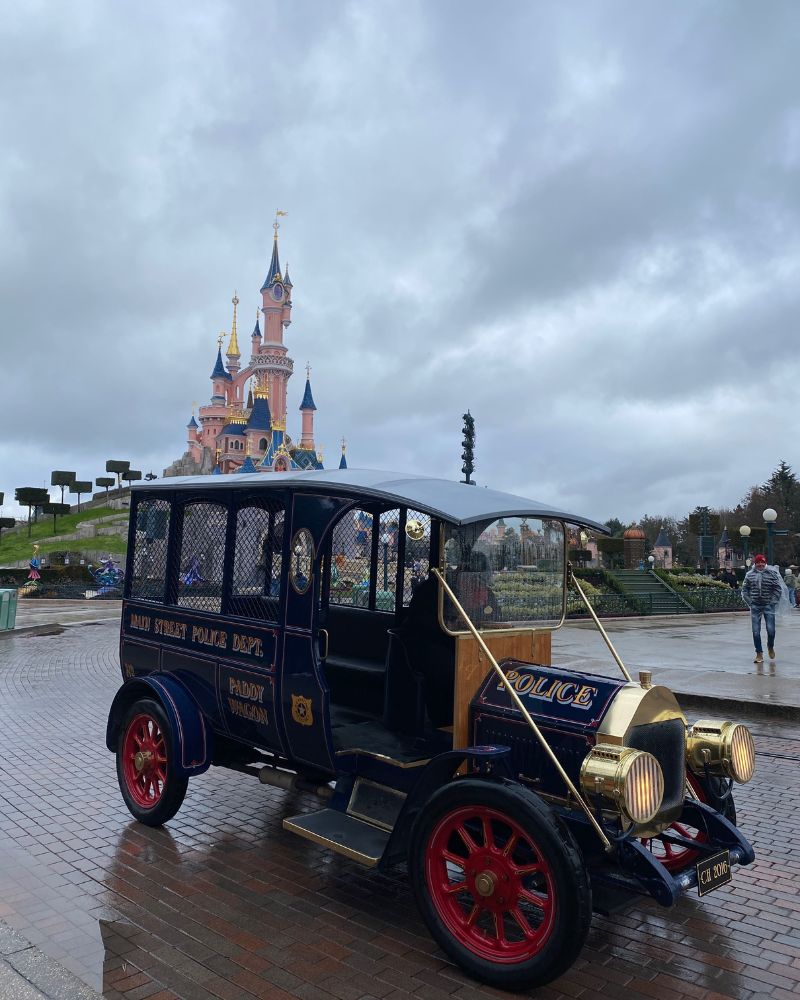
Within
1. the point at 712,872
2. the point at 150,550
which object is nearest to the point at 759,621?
the point at 712,872

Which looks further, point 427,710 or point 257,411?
point 257,411

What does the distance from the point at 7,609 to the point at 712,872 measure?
17.1 meters

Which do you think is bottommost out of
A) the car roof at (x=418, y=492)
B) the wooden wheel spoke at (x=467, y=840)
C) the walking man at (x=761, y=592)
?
the wooden wheel spoke at (x=467, y=840)

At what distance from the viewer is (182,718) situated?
5.09 metres

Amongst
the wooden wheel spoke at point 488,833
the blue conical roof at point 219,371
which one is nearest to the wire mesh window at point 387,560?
the wooden wheel spoke at point 488,833

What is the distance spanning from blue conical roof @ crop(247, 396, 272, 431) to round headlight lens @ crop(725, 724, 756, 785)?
2947 inches

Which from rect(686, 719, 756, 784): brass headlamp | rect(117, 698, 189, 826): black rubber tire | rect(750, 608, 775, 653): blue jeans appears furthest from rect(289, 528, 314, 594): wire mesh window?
rect(750, 608, 775, 653): blue jeans

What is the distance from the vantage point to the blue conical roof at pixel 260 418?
77.0 metres

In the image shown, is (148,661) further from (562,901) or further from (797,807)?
(797,807)

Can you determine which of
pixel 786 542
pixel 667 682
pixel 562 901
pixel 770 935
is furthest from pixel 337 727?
pixel 786 542

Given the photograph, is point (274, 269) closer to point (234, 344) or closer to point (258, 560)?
point (234, 344)

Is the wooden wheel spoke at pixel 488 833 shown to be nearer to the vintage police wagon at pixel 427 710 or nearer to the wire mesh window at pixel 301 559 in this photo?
the vintage police wagon at pixel 427 710

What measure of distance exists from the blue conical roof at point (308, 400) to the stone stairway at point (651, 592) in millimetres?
63988

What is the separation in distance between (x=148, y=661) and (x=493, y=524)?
3.07 meters
